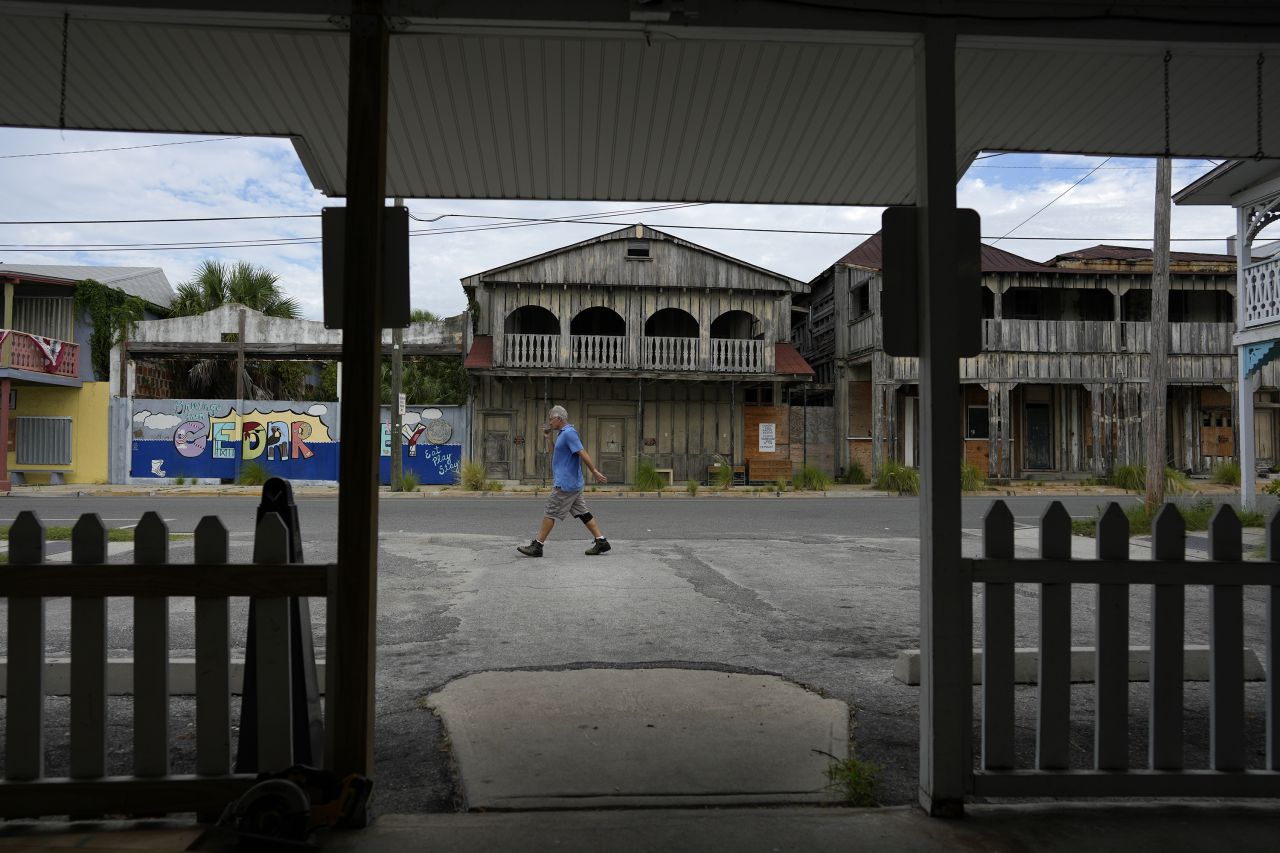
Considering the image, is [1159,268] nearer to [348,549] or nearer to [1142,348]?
[1142,348]

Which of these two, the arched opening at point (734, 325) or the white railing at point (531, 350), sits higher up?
the arched opening at point (734, 325)

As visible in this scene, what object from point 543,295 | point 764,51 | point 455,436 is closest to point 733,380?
point 543,295

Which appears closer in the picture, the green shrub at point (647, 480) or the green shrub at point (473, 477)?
the green shrub at point (473, 477)

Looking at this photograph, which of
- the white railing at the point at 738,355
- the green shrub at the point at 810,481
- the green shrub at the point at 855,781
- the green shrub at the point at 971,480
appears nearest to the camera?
the green shrub at the point at 855,781

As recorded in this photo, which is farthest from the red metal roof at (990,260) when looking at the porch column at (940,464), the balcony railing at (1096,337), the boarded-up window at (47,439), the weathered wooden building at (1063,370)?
the boarded-up window at (47,439)

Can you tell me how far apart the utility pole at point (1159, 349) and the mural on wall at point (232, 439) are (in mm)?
18662

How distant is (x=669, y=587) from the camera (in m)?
7.88

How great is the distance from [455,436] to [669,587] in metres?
18.5

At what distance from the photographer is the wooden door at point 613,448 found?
2617 centimetres

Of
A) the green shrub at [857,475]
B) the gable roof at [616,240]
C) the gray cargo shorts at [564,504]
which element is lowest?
the green shrub at [857,475]

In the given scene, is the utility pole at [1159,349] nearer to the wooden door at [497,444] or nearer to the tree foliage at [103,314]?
the wooden door at [497,444]

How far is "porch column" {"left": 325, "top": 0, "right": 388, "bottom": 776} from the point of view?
9.29 feet

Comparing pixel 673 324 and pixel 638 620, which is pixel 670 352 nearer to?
pixel 673 324

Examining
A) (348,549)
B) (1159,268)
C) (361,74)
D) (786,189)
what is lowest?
(348,549)
